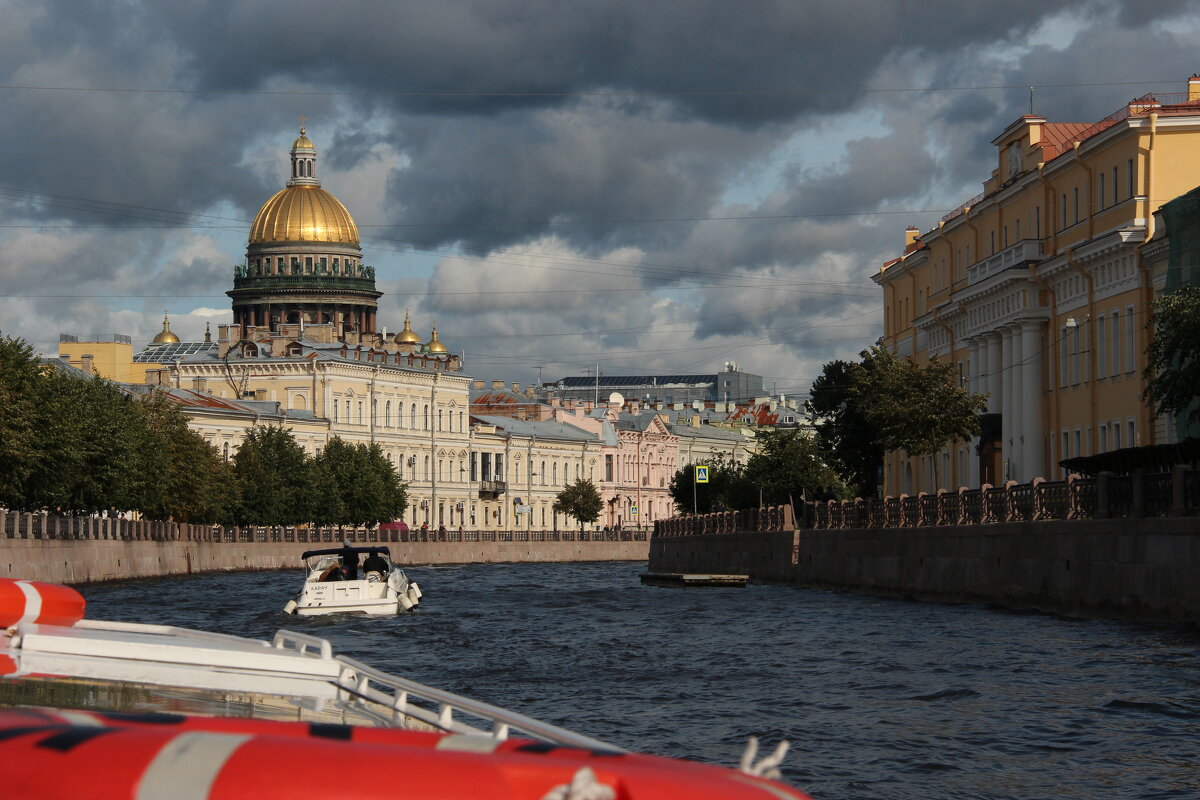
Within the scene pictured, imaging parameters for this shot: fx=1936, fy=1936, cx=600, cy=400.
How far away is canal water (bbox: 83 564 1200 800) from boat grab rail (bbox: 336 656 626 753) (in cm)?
534

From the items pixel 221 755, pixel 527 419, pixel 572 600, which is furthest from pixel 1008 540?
pixel 527 419

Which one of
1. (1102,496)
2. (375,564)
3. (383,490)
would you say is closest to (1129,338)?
(1102,496)

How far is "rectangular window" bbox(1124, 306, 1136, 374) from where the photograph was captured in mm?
45875

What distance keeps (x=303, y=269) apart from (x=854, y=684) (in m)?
116

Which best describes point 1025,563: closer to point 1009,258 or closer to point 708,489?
point 1009,258

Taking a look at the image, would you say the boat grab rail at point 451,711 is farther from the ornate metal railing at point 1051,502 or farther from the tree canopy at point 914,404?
the tree canopy at point 914,404

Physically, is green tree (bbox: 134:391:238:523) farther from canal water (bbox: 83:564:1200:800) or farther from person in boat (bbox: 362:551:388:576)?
canal water (bbox: 83:564:1200:800)

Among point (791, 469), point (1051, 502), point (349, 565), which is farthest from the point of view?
point (791, 469)

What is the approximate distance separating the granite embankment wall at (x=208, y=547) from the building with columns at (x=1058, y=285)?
2312 centimetres

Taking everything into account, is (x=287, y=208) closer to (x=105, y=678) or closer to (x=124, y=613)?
(x=124, y=613)

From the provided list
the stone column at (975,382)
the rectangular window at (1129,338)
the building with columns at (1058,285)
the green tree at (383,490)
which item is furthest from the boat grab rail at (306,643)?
the green tree at (383,490)

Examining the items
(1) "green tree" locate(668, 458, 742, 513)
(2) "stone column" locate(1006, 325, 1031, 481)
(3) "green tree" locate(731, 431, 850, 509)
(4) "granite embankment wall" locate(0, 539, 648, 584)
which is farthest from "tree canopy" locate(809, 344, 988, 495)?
(1) "green tree" locate(668, 458, 742, 513)

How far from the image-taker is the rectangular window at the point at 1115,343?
154 feet

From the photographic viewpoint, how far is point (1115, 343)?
4725 cm
